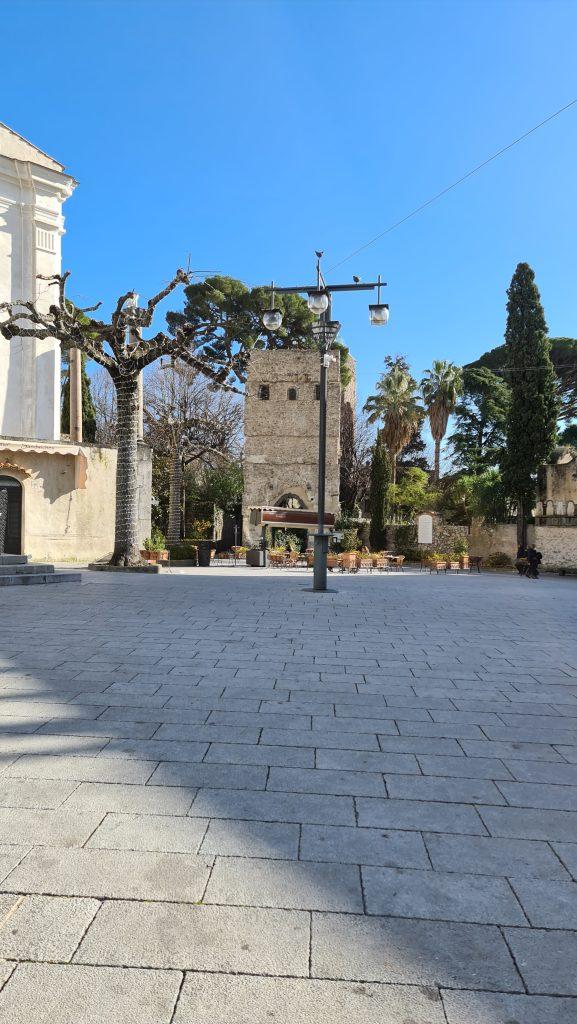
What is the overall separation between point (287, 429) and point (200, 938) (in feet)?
119

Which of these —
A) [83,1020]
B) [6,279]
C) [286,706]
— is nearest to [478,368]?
[6,279]

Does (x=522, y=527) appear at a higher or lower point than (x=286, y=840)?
higher

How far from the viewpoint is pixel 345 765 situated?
3586 mm

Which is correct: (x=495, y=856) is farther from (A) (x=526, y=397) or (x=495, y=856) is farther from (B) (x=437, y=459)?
(B) (x=437, y=459)

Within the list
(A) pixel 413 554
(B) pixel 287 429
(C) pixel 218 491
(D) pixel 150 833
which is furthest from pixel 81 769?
(B) pixel 287 429

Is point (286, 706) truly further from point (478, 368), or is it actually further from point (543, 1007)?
point (478, 368)

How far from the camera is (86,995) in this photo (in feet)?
6.05

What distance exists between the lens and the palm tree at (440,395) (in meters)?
42.8

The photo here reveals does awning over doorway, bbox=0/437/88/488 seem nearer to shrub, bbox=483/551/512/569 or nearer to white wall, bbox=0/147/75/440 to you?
white wall, bbox=0/147/75/440

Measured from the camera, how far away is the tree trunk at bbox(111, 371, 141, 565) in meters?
16.5

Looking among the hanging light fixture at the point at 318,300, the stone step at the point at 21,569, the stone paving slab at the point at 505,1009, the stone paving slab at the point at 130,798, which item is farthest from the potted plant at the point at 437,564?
the stone paving slab at the point at 505,1009

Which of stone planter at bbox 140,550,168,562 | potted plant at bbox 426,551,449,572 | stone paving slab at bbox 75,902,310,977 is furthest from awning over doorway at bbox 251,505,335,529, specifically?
stone paving slab at bbox 75,902,310,977

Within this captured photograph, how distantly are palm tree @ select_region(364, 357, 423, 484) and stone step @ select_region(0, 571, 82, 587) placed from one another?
3227cm

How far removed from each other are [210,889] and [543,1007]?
1.08m
